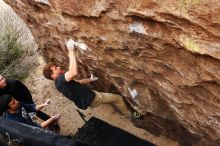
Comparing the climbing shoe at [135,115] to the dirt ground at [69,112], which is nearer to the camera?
the climbing shoe at [135,115]

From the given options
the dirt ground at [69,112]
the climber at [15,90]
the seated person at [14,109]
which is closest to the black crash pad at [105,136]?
the dirt ground at [69,112]

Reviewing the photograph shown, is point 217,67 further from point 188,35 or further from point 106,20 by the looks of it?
point 106,20

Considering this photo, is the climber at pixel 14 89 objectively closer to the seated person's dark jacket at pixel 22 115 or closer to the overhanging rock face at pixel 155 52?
the seated person's dark jacket at pixel 22 115

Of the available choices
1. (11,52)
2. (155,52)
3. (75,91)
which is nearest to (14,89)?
(75,91)

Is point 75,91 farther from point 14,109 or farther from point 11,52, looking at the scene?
point 11,52

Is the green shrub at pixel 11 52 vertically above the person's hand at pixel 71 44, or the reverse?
the person's hand at pixel 71 44

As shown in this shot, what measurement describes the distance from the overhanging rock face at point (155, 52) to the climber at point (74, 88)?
0.14 metres

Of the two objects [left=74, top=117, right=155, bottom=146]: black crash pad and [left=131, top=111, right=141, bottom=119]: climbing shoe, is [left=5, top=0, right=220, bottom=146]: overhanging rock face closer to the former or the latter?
[left=131, top=111, right=141, bottom=119]: climbing shoe

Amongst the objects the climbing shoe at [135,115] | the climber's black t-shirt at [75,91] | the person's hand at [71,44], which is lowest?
the climbing shoe at [135,115]

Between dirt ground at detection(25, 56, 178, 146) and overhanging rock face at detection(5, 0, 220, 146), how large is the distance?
151 mm

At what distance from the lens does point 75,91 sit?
14.0 feet

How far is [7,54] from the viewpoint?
679cm

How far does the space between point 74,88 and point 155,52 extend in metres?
1.10

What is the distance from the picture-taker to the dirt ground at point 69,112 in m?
5.07
